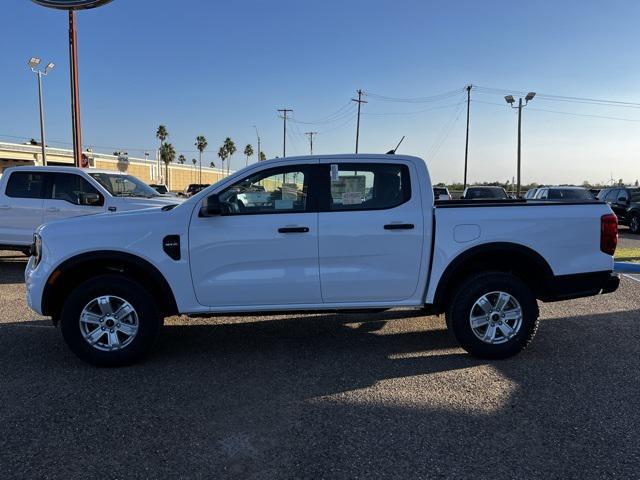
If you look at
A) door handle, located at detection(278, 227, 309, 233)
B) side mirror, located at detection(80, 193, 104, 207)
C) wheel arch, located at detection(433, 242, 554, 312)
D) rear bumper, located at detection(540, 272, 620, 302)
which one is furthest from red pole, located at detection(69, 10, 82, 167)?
rear bumper, located at detection(540, 272, 620, 302)

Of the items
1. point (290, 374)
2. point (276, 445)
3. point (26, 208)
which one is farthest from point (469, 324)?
point (26, 208)

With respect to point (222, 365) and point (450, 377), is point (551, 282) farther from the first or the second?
point (222, 365)

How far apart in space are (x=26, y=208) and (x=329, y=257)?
7.58m

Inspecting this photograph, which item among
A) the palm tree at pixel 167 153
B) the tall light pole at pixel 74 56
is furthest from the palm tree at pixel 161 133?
the tall light pole at pixel 74 56

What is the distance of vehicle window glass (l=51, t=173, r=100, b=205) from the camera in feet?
31.6

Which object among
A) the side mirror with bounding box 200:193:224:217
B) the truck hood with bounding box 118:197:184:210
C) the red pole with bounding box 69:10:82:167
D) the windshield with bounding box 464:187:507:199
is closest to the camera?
the side mirror with bounding box 200:193:224:217

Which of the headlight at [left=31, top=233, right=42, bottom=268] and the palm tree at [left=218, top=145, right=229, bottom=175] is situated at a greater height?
the palm tree at [left=218, top=145, right=229, bottom=175]

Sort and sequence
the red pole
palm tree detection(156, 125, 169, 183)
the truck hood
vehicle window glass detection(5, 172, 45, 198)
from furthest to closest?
palm tree detection(156, 125, 169, 183), the red pole, vehicle window glass detection(5, 172, 45, 198), the truck hood

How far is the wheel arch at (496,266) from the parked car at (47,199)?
642cm

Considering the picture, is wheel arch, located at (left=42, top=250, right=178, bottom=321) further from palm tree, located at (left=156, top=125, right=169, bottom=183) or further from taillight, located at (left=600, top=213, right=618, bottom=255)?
palm tree, located at (left=156, top=125, right=169, bottom=183)

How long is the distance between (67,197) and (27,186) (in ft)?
2.64

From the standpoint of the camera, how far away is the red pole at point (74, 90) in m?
17.5

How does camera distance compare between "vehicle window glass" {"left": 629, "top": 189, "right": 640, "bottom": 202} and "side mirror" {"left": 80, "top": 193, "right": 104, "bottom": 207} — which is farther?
"vehicle window glass" {"left": 629, "top": 189, "right": 640, "bottom": 202}

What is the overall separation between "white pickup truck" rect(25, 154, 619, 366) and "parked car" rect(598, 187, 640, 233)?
52.8 ft
